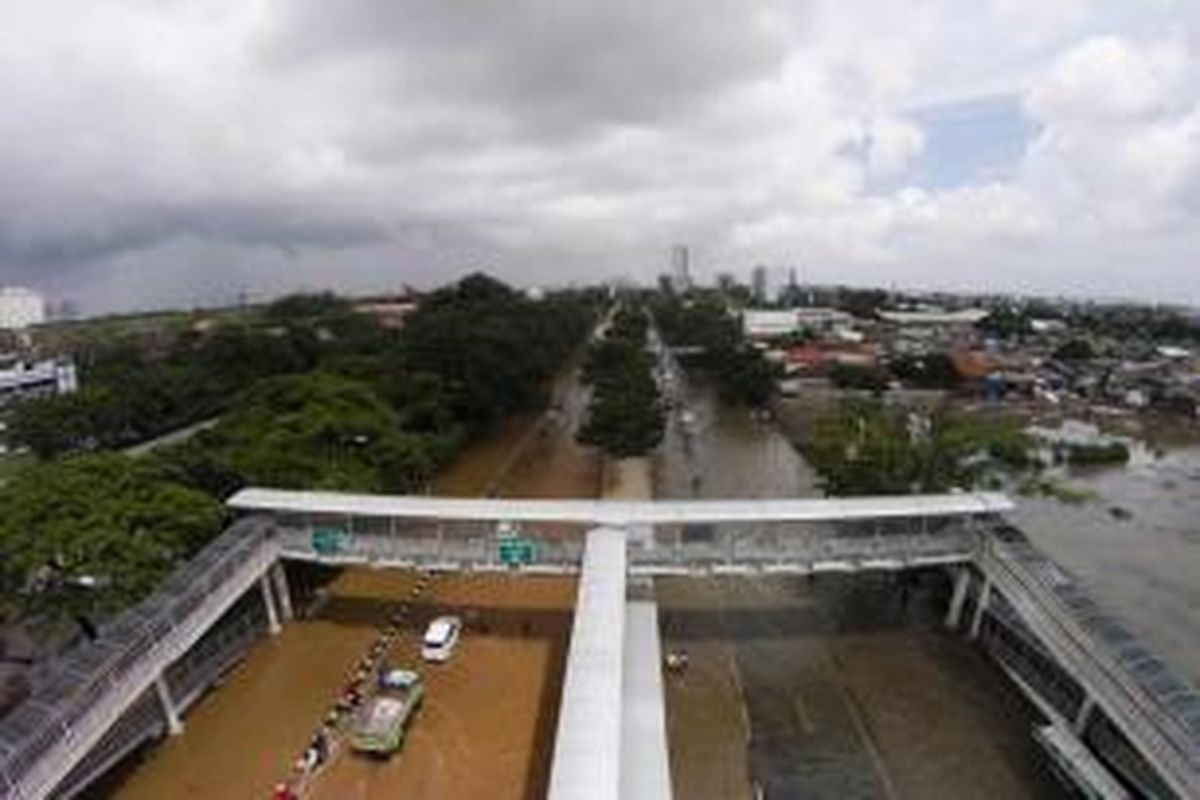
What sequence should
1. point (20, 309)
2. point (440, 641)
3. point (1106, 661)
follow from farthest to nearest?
point (20, 309)
point (440, 641)
point (1106, 661)

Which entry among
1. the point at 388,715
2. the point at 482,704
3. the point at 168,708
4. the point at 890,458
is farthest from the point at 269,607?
the point at 890,458

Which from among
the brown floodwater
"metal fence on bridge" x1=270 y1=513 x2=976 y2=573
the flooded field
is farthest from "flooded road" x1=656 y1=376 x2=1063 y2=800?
the brown floodwater

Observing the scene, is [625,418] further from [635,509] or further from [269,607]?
[269,607]

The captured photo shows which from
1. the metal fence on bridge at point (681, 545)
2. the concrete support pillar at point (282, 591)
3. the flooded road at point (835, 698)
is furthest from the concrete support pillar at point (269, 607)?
the flooded road at point (835, 698)

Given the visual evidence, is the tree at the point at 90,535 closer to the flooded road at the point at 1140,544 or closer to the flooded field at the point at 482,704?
the flooded field at the point at 482,704

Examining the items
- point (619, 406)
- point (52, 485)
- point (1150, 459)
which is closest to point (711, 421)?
point (619, 406)

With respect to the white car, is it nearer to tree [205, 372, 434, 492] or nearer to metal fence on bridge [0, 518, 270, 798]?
metal fence on bridge [0, 518, 270, 798]

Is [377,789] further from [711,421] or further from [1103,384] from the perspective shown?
[1103,384]
